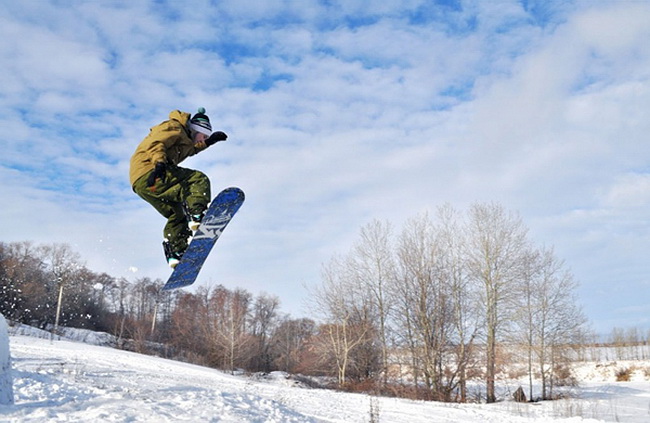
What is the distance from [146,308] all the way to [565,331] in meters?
49.6

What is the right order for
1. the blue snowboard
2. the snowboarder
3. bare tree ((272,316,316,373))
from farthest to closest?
bare tree ((272,316,316,373)) → the blue snowboard → the snowboarder

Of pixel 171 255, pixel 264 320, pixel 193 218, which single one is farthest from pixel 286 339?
pixel 193 218

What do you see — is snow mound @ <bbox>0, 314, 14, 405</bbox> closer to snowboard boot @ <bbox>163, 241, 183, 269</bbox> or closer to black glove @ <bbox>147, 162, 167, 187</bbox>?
snowboard boot @ <bbox>163, 241, 183, 269</bbox>

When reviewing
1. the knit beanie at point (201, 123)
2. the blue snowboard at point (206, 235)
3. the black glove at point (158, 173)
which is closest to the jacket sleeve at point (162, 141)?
the black glove at point (158, 173)

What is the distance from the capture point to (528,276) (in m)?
26.9

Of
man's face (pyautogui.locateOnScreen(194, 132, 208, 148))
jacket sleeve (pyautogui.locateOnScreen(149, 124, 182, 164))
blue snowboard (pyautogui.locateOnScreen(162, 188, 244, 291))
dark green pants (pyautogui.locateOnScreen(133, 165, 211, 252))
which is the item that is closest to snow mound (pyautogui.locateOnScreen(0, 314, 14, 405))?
blue snowboard (pyautogui.locateOnScreen(162, 188, 244, 291))

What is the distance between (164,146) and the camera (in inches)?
211

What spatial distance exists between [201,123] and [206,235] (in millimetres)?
1499

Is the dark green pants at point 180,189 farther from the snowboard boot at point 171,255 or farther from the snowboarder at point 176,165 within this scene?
the snowboard boot at point 171,255

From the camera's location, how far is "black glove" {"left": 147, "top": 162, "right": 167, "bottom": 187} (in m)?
5.14

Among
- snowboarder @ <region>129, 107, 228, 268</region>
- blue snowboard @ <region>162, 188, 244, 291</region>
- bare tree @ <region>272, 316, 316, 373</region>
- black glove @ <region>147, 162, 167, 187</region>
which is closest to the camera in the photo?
black glove @ <region>147, 162, 167, 187</region>

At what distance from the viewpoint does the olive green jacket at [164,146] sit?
5352 mm

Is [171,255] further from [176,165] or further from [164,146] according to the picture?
[164,146]

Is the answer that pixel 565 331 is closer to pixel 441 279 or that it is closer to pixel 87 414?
pixel 441 279
